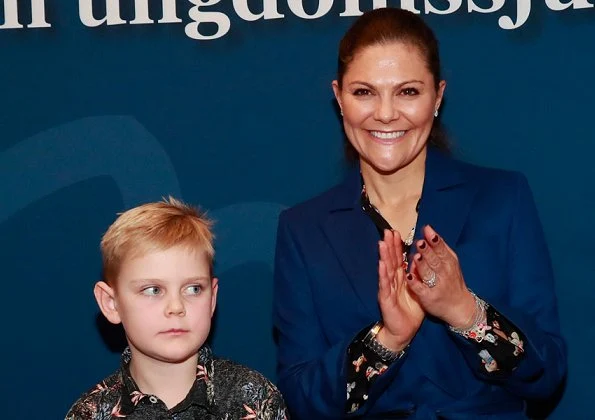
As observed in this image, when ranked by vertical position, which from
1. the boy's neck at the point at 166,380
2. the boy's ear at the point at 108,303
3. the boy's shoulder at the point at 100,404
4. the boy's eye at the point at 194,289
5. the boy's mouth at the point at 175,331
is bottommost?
the boy's shoulder at the point at 100,404

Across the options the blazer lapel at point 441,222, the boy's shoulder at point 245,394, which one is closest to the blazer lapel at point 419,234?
the blazer lapel at point 441,222

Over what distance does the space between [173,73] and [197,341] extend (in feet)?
3.21

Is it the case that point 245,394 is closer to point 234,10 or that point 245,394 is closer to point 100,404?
point 100,404

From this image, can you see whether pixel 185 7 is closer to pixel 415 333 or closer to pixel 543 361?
pixel 415 333

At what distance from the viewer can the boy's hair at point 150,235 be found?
2.55 m

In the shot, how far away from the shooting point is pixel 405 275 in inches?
102

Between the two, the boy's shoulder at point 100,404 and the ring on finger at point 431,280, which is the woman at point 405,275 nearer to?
the ring on finger at point 431,280

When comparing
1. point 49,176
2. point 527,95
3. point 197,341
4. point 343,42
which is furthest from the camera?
point 49,176

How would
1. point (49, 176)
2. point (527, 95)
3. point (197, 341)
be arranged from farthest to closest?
point (49, 176) → point (527, 95) → point (197, 341)

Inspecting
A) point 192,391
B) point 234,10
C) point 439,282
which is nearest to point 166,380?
point 192,391

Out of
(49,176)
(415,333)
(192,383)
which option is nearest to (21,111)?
(49,176)

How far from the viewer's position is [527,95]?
309 centimetres

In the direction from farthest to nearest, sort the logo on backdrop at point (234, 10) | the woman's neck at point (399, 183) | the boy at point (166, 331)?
the logo on backdrop at point (234, 10)
the woman's neck at point (399, 183)
the boy at point (166, 331)

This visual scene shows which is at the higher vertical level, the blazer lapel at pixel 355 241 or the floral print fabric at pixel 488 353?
the blazer lapel at pixel 355 241
